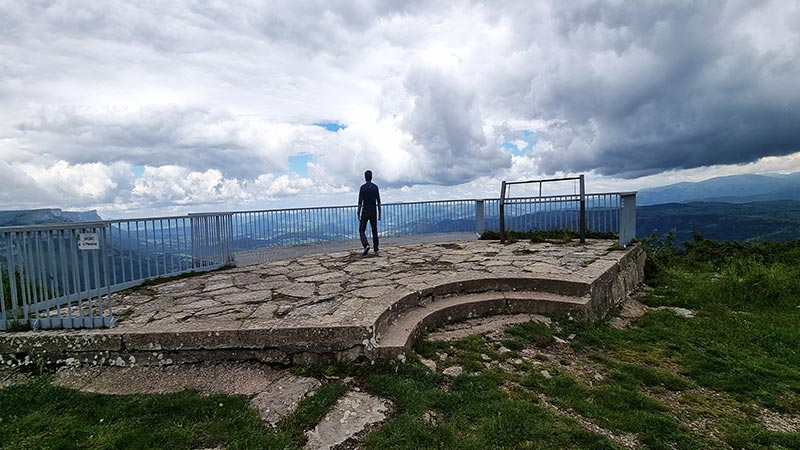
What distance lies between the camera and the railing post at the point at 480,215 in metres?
12.1

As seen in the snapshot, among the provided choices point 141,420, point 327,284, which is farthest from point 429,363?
point 327,284

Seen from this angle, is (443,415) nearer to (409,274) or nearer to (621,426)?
(621,426)

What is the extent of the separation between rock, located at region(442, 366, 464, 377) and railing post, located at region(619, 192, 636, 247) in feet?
21.8

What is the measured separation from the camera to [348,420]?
2.94 meters

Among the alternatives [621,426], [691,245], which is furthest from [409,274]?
[691,245]

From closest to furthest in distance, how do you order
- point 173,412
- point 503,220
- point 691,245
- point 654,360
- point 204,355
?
point 173,412
point 204,355
point 654,360
point 503,220
point 691,245

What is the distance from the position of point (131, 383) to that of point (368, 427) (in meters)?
2.44

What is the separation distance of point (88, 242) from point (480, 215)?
10048mm

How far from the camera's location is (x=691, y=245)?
13000mm

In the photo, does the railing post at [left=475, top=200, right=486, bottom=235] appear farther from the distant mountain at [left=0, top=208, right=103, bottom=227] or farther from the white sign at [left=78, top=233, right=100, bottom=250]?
the white sign at [left=78, top=233, right=100, bottom=250]

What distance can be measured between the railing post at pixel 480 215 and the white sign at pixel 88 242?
32.6 feet

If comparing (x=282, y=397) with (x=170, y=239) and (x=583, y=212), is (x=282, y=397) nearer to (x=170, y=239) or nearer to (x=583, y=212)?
(x=170, y=239)

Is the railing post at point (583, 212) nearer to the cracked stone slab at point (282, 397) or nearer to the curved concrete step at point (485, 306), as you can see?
the curved concrete step at point (485, 306)

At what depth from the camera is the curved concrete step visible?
4.76 m
